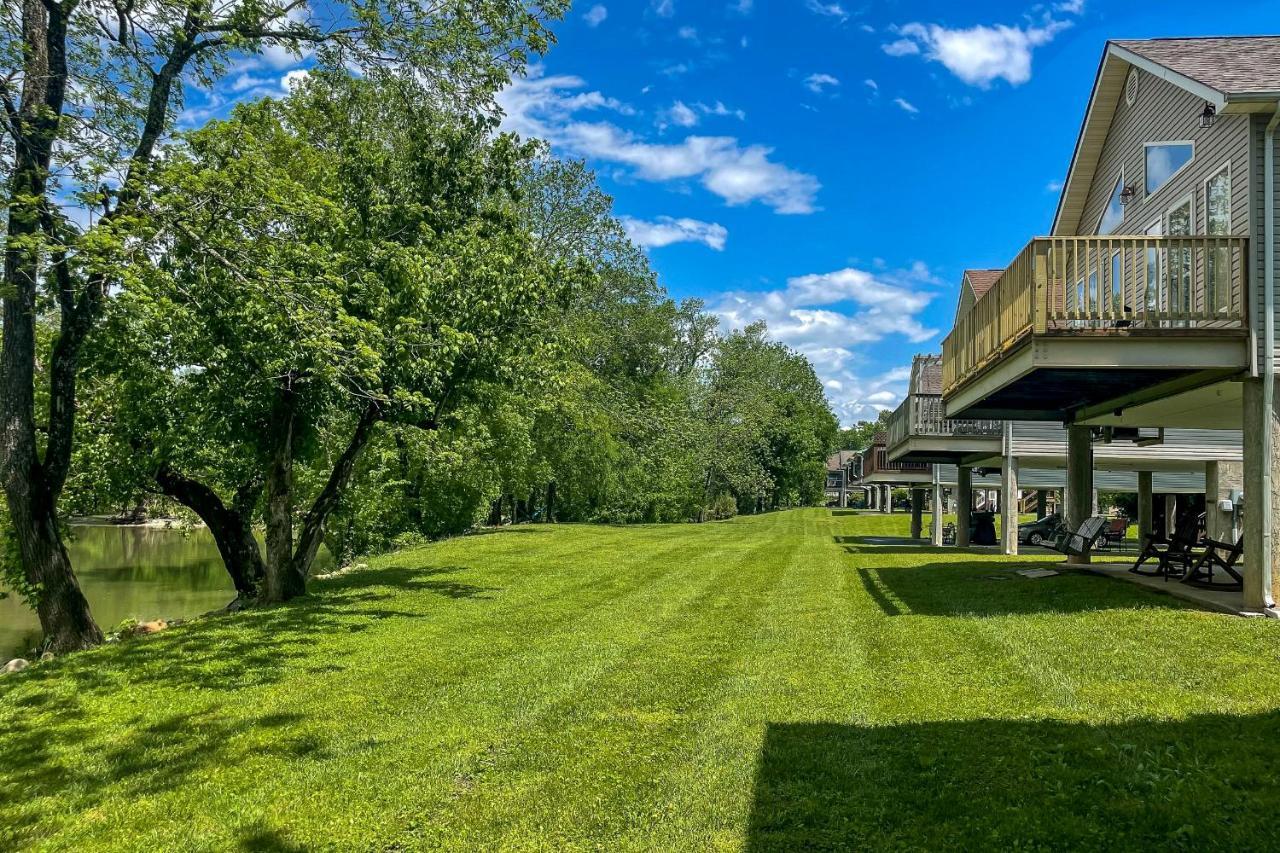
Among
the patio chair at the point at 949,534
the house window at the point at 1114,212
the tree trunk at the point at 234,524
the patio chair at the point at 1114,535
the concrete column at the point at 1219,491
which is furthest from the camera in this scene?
the patio chair at the point at 949,534

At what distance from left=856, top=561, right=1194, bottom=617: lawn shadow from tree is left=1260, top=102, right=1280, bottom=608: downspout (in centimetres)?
97

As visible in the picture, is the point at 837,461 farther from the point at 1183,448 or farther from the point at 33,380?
the point at 33,380

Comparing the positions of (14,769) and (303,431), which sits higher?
(303,431)

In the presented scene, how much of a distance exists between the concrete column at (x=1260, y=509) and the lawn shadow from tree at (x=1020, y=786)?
411 centimetres

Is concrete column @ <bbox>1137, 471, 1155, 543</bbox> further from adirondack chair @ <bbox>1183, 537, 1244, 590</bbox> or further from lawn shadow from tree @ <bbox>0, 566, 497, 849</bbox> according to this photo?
lawn shadow from tree @ <bbox>0, 566, 497, 849</bbox>

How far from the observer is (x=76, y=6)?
906 centimetres

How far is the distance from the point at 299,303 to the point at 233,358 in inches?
74.4

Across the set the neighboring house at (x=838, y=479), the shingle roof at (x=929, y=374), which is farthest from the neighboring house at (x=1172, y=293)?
the neighboring house at (x=838, y=479)

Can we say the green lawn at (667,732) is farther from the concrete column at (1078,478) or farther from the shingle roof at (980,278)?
the shingle roof at (980,278)

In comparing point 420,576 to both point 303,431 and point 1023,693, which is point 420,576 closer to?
point 303,431

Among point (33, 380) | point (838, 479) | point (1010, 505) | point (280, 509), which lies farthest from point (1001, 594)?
point (838, 479)

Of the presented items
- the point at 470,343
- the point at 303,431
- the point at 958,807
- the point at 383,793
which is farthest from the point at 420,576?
the point at 958,807

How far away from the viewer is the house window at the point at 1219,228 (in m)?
8.98

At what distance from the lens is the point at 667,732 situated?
5.34 m
